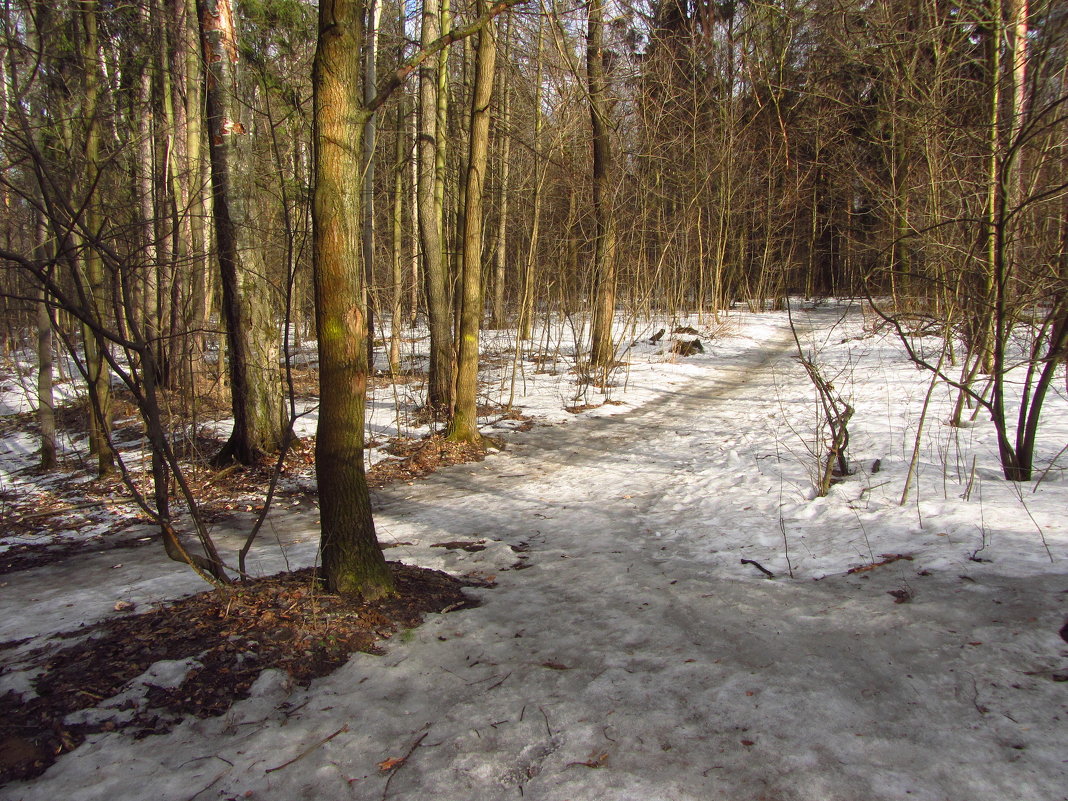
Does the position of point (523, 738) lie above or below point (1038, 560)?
below

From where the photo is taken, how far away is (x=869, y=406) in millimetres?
8789

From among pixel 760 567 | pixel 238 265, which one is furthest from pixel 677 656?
pixel 238 265

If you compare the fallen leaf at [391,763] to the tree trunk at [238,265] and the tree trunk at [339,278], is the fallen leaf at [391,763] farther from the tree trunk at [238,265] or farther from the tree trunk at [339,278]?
the tree trunk at [238,265]

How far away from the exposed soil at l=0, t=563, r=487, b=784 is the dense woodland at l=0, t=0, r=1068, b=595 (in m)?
0.23

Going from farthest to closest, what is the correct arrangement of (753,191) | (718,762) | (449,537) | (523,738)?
(753,191) → (449,537) → (523,738) → (718,762)

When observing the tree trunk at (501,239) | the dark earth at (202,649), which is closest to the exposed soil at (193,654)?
the dark earth at (202,649)

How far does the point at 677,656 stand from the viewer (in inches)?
123

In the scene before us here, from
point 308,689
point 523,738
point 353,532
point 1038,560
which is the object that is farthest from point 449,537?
point 1038,560

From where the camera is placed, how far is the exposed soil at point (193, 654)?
2529mm

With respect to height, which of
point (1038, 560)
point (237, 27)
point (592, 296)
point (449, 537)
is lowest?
point (449, 537)

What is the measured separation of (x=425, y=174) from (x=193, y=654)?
7.59m

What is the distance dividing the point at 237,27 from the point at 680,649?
7377 millimetres

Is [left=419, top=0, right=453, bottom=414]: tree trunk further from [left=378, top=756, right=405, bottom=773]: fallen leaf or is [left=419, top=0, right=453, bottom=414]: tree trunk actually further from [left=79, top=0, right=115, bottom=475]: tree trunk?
[left=378, top=756, right=405, bottom=773]: fallen leaf

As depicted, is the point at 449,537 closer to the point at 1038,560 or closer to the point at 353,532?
the point at 353,532
